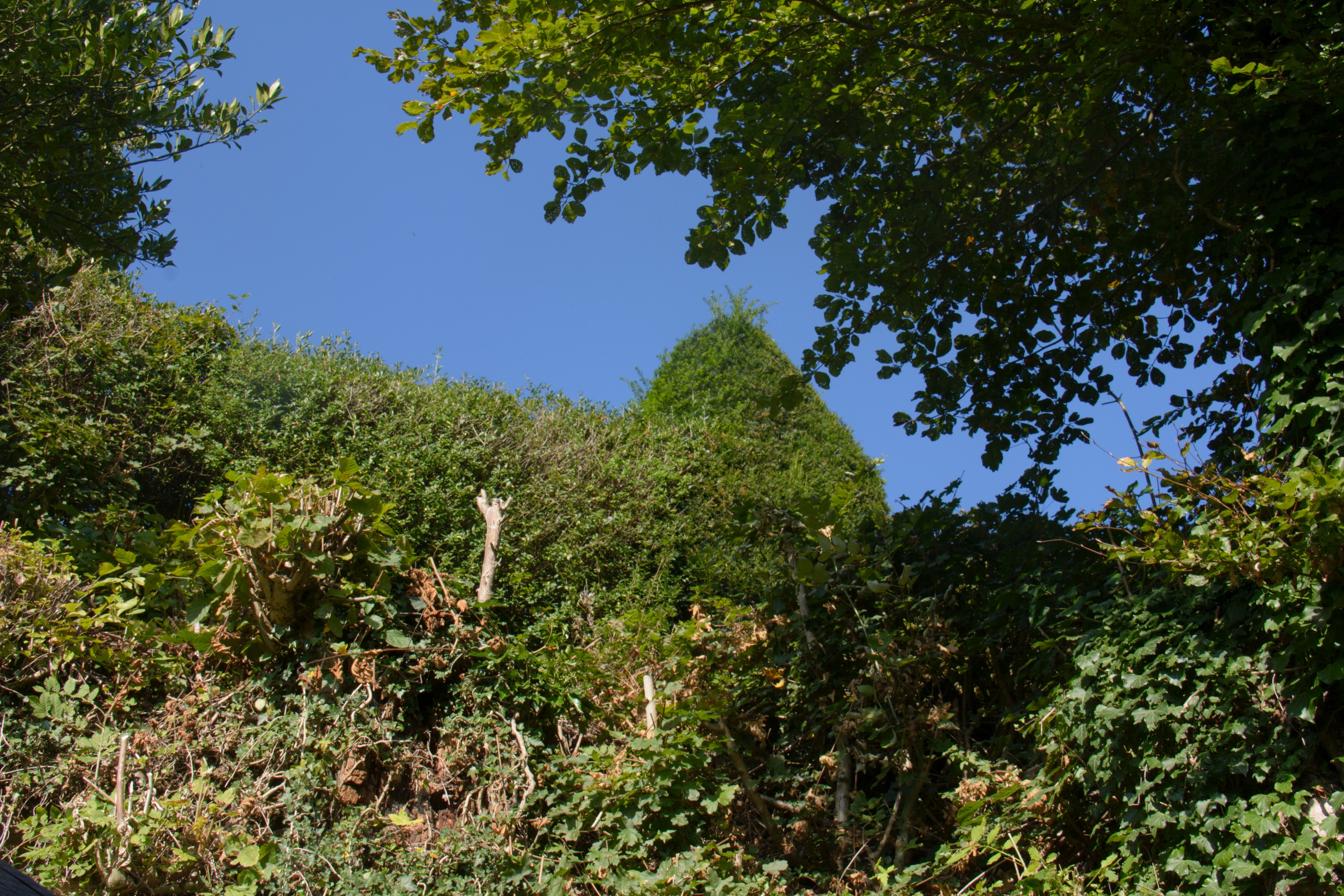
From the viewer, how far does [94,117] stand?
4.68m

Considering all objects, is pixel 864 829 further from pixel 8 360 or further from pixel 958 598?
pixel 8 360

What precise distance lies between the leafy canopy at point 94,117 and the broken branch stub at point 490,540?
105 inches

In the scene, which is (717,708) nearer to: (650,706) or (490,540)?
(650,706)

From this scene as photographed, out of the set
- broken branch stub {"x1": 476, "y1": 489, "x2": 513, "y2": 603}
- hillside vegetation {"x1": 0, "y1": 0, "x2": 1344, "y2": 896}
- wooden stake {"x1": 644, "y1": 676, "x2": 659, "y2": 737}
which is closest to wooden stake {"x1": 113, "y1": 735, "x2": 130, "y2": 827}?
hillside vegetation {"x1": 0, "y1": 0, "x2": 1344, "y2": 896}

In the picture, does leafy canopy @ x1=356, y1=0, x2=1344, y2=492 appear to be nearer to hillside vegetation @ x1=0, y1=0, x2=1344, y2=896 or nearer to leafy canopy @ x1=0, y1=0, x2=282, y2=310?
hillside vegetation @ x1=0, y1=0, x2=1344, y2=896

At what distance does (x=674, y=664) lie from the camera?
4180mm

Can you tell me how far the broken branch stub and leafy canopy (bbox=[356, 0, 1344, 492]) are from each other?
1.87 metres

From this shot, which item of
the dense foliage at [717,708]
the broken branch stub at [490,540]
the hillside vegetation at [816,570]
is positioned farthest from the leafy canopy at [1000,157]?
the broken branch stub at [490,540]

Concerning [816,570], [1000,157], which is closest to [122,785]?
[816,570]

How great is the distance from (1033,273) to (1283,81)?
5.77 ft

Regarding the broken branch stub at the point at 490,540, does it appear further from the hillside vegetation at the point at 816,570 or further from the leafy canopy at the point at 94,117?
the leafy canopy at the point at 94,117

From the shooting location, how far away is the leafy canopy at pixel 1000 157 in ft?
11.9

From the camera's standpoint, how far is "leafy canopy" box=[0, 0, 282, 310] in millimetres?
4418

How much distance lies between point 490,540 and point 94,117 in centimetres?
334
